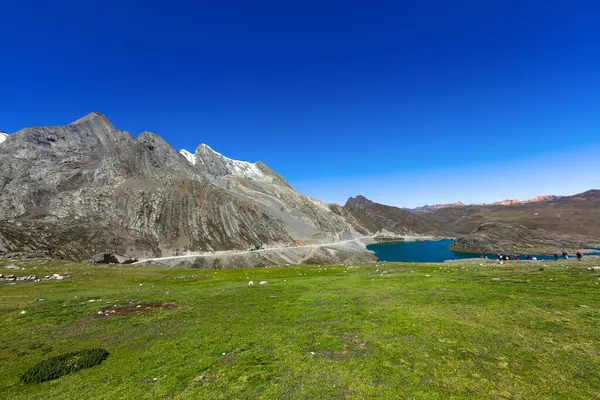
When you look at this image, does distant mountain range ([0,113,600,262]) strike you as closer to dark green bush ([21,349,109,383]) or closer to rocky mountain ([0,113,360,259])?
rocky mountain ([0,113,360,259])

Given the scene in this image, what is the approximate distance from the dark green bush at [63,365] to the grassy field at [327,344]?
459 millimetres

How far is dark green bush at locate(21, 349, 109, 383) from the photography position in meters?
11.5

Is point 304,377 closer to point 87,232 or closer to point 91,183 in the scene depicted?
point 87,232

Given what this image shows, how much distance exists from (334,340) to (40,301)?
2704 centimetres

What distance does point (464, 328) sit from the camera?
15.0 metres

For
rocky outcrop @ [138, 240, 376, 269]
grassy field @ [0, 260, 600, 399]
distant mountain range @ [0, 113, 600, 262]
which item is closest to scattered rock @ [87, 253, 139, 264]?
rocky outcrop @ [138, 240, 376, 269]

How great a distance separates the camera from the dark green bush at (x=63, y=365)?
11.5m

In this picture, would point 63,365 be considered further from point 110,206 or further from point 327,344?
point 110,206

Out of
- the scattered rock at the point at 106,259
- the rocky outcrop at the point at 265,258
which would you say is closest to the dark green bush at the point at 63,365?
the scattered rock at the point at 106,259

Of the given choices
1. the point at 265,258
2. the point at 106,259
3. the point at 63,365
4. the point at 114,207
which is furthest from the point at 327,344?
the point at 114,207

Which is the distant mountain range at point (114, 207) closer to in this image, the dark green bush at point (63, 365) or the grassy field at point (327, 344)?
the grassy field at point (327, 344)

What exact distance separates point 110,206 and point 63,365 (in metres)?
153

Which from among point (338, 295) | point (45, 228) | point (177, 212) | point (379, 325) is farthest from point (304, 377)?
point (177, 212)

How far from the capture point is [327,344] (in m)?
13.9
